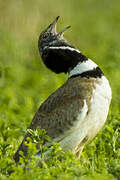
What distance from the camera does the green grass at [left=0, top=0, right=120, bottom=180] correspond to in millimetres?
4406

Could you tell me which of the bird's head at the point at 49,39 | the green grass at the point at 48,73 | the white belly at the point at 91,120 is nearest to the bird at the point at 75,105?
the white belly at the point at 91,120

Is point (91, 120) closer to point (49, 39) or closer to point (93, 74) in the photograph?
point (93, 74)

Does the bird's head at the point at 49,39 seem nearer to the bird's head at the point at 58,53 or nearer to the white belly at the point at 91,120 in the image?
the bird's head at the point at 58,53

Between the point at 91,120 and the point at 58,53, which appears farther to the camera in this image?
the point at 58,53

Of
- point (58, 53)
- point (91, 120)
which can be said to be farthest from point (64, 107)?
point (58, 53)

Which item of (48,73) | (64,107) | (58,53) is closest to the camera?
(64,107)

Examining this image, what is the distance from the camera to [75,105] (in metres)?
5.13

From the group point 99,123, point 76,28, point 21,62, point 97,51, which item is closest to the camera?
point 99,123

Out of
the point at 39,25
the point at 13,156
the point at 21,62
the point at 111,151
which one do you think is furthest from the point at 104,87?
the point at 39,25

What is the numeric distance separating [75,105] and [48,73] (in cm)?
523

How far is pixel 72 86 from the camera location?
5.26 m

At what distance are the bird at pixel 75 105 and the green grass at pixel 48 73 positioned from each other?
277mm

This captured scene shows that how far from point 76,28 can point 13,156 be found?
9710 mm

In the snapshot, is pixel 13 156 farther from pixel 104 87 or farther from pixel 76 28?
pixel 76 28
